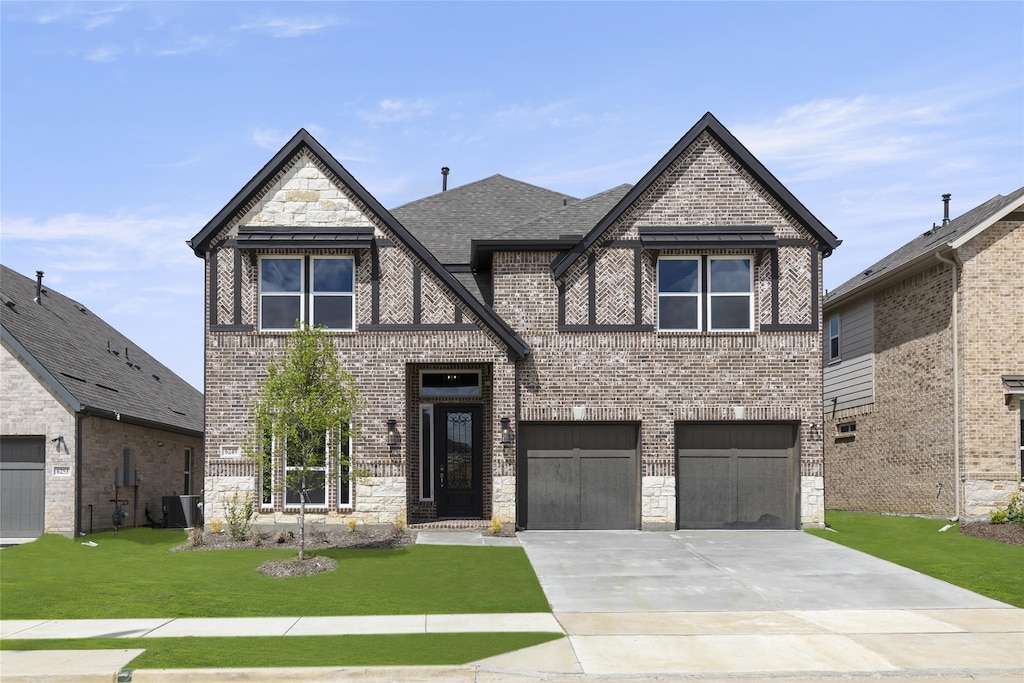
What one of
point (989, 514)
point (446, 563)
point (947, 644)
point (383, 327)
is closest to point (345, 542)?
point (446, 563)

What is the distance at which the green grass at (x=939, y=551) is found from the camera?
15883 mm

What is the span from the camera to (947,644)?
11.6 m

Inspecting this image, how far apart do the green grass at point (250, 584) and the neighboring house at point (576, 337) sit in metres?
2.92

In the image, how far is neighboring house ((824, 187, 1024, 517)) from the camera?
2283 centimetres

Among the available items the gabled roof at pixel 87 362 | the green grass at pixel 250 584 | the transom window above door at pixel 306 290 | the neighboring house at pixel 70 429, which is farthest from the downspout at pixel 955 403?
the gabled roof at pixel 87 362

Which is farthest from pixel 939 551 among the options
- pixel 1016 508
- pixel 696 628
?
pixel 696 628

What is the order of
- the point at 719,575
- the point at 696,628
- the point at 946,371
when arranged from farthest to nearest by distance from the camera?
1. the point at 946,371
2. the point at 719,575
3. the point at 696,628

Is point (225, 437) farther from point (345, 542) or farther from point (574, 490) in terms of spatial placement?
point (574, 490)

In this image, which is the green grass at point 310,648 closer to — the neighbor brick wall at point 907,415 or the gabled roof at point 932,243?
the neighbor brick wall at point 907,415

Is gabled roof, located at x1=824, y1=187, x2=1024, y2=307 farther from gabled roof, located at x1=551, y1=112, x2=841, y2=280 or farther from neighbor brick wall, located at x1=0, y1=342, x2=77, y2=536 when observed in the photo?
neighbor brick wall, located at x1=0, y1=342, x2=77, y2=536

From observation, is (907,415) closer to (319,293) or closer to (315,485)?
(315,485)

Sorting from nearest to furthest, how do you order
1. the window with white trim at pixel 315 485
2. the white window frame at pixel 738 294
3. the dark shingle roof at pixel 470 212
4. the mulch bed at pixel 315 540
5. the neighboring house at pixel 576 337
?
the mulch bed at pixel 315 540, the window with white trim at pixel 315 485, the neighboring house at pixel 576 337, the white window frame at pixel 738 294, the dark shingle roof at pixel 470 212

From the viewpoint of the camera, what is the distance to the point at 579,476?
22.2 metres

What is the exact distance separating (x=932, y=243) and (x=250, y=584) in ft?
64.8
